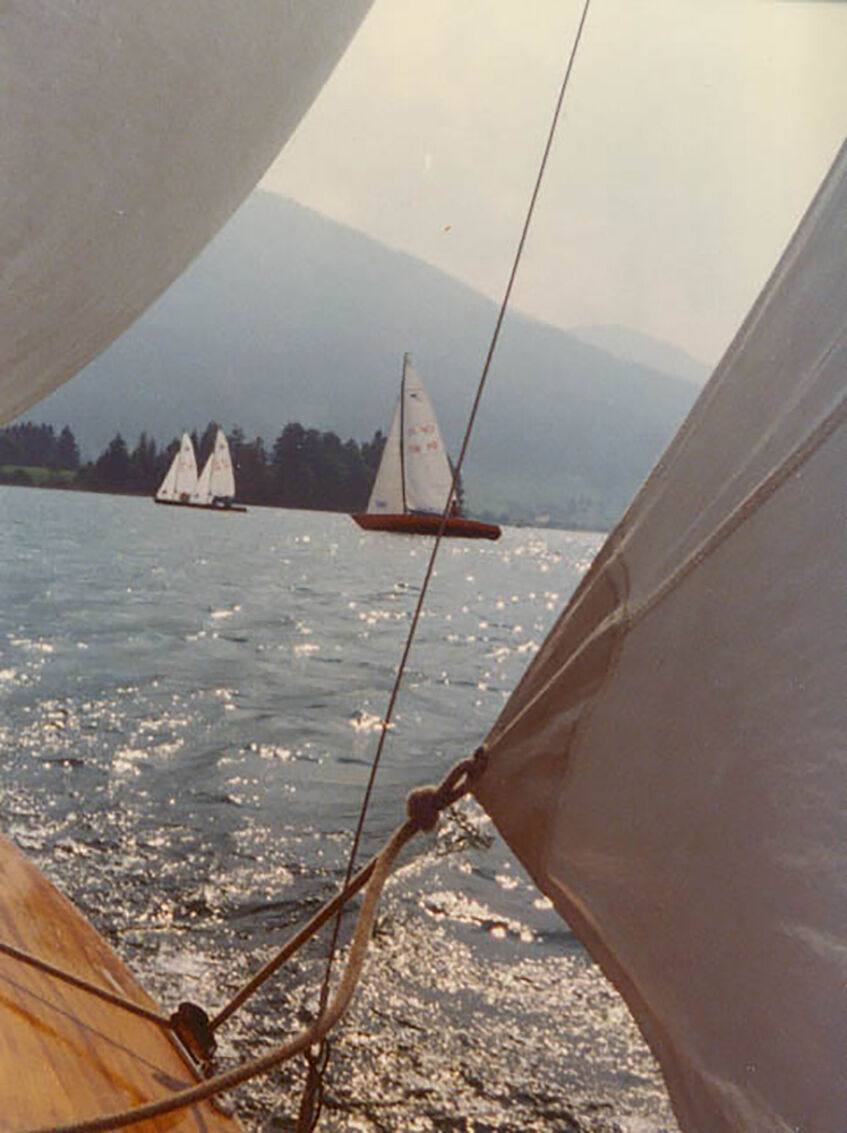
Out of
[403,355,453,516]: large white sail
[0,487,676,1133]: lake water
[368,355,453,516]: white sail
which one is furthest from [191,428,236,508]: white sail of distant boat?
[0,487,676,1133]: lake water

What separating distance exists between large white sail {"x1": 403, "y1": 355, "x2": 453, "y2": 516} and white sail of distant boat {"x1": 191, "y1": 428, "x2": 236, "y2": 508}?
24.3 meters

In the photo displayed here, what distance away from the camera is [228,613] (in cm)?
2180

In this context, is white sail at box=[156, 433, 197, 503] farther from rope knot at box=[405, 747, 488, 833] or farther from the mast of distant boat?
rope knot at box=[405, 747, 488, 833]

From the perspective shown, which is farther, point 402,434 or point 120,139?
point 402,434

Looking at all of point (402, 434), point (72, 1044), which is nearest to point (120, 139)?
point (72, 1044)

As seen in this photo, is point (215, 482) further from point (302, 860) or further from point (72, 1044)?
point (72, 1044)

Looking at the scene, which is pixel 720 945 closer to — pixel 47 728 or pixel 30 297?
pixel 30 297

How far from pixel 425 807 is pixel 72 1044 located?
1078 millimetres

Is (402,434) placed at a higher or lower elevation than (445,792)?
higher

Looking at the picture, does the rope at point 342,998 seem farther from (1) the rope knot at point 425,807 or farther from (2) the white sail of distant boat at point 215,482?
(2) the white sail of distant boat at point 215,482

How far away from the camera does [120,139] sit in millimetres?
2191

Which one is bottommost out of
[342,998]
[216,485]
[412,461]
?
[342,998]

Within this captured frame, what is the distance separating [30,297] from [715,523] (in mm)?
1622

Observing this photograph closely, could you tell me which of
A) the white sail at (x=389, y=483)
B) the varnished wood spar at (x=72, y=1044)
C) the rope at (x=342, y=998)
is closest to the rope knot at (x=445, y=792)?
the rope at (x=342, y=998)
